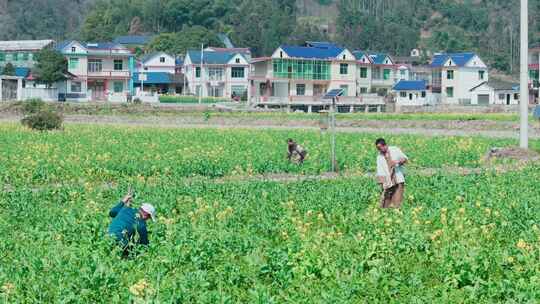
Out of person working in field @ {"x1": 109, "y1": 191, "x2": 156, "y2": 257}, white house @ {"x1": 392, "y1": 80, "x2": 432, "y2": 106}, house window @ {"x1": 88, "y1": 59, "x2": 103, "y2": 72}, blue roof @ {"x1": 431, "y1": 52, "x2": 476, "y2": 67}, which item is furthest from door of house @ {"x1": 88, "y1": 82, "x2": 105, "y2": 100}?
person working in field @ {"x1": 109, "y1": 191, "x2": 156, "y2": 257}

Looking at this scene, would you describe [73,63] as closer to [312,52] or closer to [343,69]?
[312,52]

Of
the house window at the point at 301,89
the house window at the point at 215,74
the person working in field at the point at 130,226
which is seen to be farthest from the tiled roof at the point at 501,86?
the person working in field at the point at 130,226

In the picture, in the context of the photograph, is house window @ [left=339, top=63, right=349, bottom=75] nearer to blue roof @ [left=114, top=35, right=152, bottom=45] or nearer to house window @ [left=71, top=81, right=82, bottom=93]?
house window @ [left=71, top=81, right=82, bottom=93]

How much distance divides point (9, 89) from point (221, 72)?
22793 millimetres

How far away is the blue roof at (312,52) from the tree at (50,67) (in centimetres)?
2049

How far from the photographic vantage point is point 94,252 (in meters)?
12.9

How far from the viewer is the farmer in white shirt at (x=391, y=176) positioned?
59.2ft

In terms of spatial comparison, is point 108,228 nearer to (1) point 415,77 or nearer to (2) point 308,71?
(2) point 308,71

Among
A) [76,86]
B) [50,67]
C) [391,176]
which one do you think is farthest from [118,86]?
[391,176]

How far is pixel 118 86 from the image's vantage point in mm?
94562

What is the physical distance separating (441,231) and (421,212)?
102 inches

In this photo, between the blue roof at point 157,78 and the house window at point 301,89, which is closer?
the house window at point 301,89

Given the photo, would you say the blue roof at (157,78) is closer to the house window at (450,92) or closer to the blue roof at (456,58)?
the blue roof at (456,58)

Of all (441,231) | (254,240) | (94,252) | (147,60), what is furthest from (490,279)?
(147,60)
